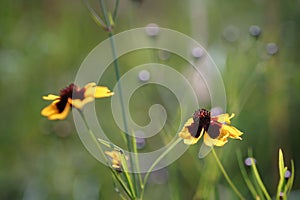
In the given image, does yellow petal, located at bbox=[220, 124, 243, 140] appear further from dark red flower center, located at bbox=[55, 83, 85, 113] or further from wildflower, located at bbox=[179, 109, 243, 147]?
dark red flower center, located at bbox=[55, 83, 85, 113]

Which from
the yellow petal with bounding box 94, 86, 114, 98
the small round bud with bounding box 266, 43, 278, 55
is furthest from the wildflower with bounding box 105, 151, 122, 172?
the small round bud with bounding box 266, 43, 278, 55

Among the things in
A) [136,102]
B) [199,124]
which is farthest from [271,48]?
[136,102]

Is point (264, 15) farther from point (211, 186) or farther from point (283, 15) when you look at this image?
point (211, 186)

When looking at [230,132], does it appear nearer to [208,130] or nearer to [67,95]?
[208,130]

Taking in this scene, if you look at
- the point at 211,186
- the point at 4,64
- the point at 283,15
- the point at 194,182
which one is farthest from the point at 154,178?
the point at 283,15

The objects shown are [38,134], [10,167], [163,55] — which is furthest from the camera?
[38,134]
